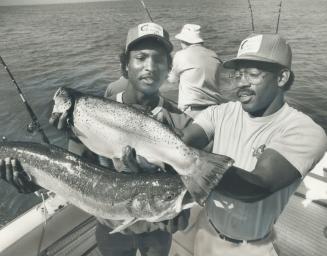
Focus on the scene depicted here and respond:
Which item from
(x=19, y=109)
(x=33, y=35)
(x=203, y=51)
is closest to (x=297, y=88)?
(x=203, y=51)

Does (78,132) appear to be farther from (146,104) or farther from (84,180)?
(146,104)

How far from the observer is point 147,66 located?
3.11 meters

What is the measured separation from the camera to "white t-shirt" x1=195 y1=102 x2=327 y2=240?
247 centimetres

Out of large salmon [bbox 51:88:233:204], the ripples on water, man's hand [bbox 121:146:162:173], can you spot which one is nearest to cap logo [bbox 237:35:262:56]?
large salmon [bbox 51:88:233:204]

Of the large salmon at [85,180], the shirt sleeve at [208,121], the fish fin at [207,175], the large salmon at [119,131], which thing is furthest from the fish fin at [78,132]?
the fish fin at [207,175]

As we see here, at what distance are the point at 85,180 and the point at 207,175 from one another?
134cm

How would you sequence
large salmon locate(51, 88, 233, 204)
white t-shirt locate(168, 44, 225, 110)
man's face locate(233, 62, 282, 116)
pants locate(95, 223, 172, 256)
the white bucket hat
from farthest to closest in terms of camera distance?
1. the white bucket hat
2. white t-shirt locate(168, 44, 225, 110)
3. pants locate(95, 223, 172, 256)
4. man's face locate(233, 62, 282, 116)
5. large salmon locate(51, 88, 233, 204)

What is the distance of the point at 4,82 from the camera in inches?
701

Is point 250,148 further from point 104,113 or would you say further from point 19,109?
point 19,109

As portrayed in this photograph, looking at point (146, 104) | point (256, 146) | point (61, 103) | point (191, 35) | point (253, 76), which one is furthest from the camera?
point (191, 35)

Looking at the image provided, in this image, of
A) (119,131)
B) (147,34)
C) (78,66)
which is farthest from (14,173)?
(78,66)

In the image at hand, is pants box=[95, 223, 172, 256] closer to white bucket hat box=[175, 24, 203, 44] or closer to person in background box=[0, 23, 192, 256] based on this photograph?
person in background box=[0, 23, 192, 256]

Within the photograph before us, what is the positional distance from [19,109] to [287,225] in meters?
12.3

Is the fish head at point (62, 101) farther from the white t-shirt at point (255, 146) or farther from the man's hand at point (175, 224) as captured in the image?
the man's hand at point (175, 224)
